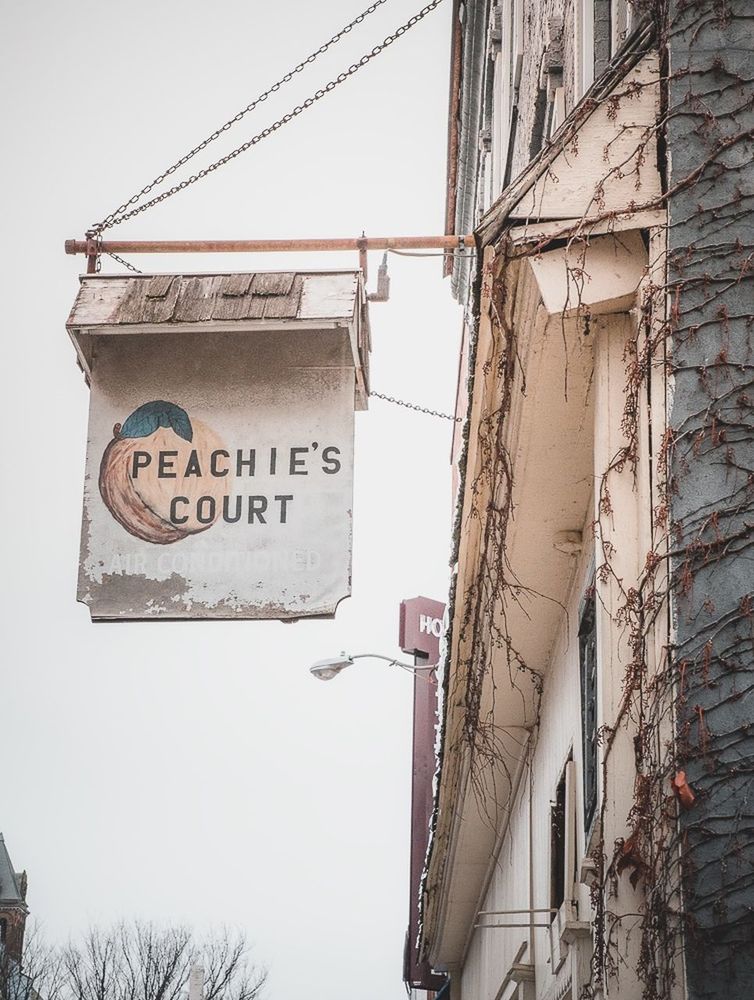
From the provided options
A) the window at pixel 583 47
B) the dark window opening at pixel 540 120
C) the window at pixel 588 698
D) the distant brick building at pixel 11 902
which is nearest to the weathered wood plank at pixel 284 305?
the window at pixel 583 47

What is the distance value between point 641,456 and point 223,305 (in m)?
3.44

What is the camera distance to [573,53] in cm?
857

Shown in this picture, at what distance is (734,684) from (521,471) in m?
2.67

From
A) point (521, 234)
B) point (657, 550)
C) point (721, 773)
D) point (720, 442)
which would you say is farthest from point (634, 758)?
point (521, 234)

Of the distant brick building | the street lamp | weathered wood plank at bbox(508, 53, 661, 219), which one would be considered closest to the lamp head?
the street lamp

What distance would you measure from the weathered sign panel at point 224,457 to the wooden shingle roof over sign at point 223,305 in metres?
0.01

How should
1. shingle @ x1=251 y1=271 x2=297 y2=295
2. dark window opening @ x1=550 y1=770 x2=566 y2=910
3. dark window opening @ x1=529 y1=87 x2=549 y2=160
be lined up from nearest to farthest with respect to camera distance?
shingle @ x1=251 y1=271 x2=297 y2=295 < dark window opening @ x1=550 y1=770 x2=566 y2=910 < dark window opening @ x1=529 y1=87 x2=549 y2=160

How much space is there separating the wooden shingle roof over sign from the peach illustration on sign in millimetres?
502

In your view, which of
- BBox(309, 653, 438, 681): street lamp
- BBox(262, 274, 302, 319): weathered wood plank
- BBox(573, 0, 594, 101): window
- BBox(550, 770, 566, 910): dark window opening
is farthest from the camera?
BBox(309, 653, 438, 681): street lamp

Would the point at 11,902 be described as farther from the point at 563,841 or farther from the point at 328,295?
the point at 328,295

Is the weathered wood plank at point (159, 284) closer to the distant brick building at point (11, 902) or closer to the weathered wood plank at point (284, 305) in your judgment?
the weathered wood plank at point (284, 305)

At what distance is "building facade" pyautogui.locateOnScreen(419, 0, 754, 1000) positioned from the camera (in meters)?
4.65

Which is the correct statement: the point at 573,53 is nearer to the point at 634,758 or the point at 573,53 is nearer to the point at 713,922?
the point at 634,758

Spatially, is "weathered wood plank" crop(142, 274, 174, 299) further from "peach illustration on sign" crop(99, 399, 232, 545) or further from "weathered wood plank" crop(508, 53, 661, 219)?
"weathered wood plank" crop(508, 53, 661, 219)
